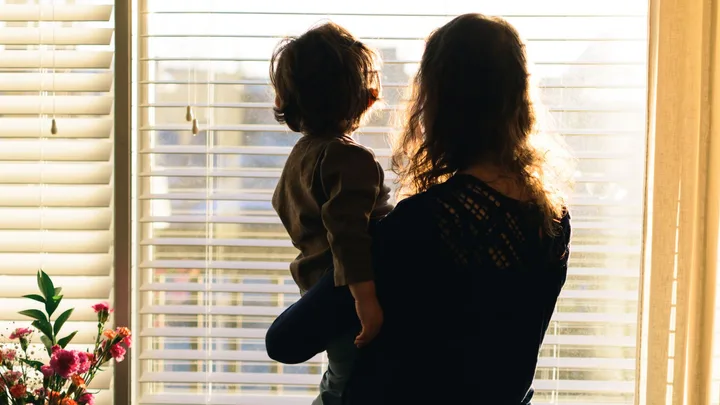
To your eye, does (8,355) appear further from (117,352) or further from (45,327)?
(117,352)

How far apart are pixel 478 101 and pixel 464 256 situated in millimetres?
211

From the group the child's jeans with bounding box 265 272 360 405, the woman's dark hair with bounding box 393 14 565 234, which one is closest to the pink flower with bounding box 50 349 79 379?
the child's jeans with bounding box 265 272 360 405

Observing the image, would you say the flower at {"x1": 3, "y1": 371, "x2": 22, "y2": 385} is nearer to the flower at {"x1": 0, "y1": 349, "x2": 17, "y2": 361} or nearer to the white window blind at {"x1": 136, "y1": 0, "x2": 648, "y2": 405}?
the flower at {"x1": 0, "y1": 349, "x2": 17, "y2": 361}

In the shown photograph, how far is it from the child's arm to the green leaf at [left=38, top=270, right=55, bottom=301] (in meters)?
0.94

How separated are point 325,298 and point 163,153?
1.06 m

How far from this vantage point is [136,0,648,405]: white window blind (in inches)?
74.8

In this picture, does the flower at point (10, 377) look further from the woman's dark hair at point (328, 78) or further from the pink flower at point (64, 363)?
the woman's dark hair at point (328, 78)

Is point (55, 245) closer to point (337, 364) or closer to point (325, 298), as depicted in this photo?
point (337, 364)

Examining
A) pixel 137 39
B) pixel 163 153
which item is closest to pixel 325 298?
pixel 163 153

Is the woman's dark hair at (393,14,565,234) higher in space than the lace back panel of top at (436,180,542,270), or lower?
higher

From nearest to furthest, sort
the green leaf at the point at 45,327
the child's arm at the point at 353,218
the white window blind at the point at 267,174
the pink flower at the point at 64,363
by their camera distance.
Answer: the child's arm at the point at 353,218 → the pink flower at the point at 64,363 → the green leaf at the point at 45,327 → the white window blind at the point at 267,174

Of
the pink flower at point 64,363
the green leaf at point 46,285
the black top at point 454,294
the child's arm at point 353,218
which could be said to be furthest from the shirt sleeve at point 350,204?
the green leaf at point 46,285

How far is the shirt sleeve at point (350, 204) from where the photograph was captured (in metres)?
1.07

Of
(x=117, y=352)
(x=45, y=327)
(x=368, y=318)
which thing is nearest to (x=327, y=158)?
(x=368, y=318)
